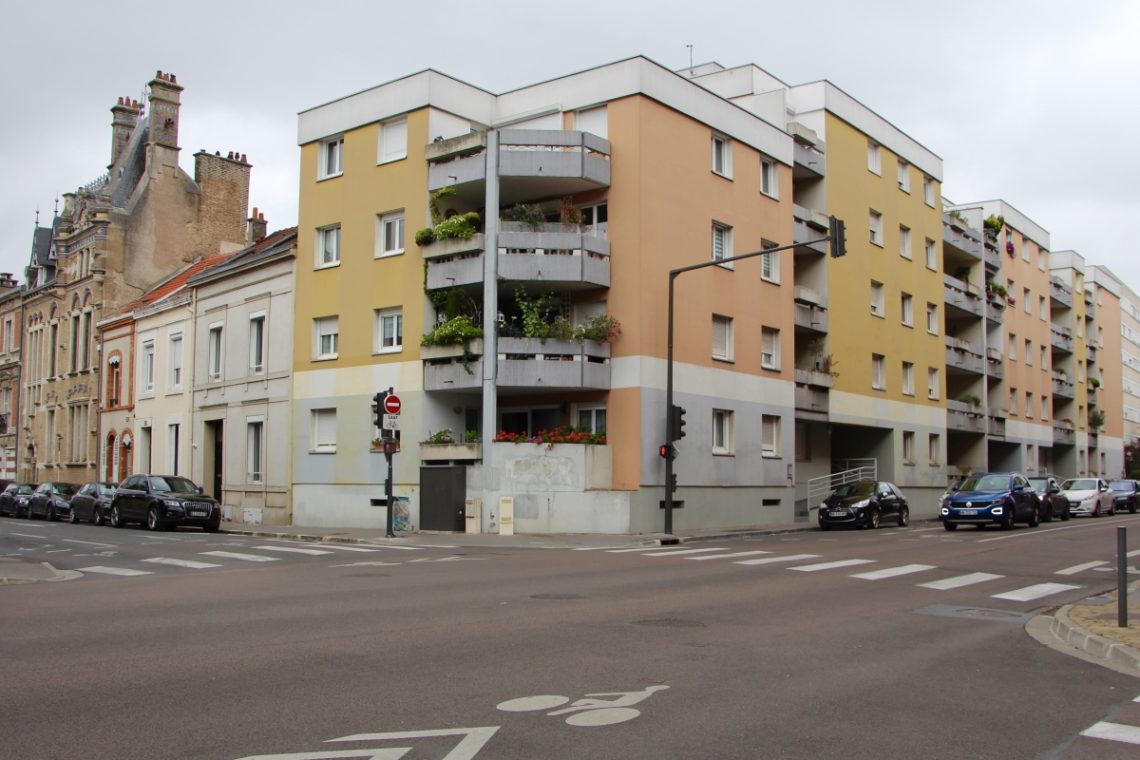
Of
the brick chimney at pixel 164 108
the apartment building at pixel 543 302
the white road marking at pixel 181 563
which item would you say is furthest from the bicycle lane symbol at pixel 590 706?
the brick chimney at pixel 164 108

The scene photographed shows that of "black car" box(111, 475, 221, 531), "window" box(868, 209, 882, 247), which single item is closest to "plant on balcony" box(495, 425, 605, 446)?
"black car" box(111, 475, 221, 531)

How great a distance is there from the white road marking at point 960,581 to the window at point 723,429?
15067mm

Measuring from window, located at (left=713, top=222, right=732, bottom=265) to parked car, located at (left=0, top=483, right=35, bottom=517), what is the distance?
28.4 meters

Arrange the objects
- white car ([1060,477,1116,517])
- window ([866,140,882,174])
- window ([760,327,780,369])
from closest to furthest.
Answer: window ([760,327,780,369]) < white car ([1060,477,1116,517]) < window ([866,140,882,174])

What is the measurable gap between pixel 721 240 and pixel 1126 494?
2691 centimetres

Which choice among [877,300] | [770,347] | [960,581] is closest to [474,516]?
[770,347]

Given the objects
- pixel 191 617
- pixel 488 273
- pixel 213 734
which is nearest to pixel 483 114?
pixel 488 273

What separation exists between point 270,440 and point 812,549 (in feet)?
65.5

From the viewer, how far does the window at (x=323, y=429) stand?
3325 centimetres

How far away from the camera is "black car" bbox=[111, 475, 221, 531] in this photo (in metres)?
30.8

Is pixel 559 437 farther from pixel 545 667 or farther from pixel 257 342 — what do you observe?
pixel 545 667

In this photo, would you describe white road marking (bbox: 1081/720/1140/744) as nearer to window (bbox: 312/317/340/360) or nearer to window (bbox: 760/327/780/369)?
window (bbox: 760/327/780/369)

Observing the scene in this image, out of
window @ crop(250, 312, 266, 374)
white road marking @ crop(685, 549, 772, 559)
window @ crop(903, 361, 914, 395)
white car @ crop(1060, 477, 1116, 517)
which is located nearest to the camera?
white road marking @ crop(685, 549, 772, 559)

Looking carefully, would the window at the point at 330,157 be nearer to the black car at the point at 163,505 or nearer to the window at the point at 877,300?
the black car at the point at 163,505
